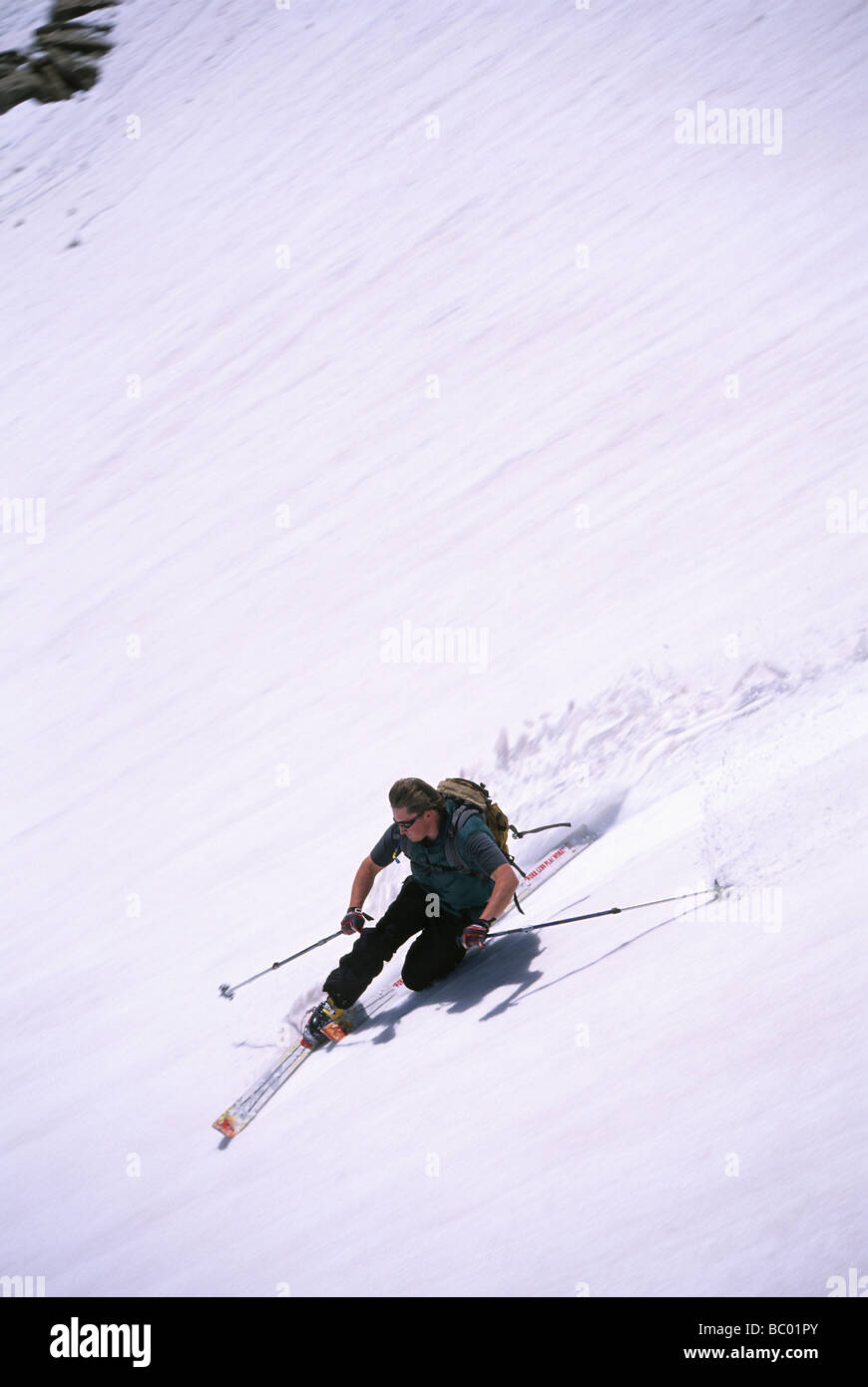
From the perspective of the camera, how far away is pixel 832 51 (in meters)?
14.5

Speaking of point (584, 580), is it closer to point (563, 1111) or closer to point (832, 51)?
point (563, 1111)

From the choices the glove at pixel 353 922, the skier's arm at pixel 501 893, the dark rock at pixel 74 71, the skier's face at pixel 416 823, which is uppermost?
the dark rock at pixel 74 71

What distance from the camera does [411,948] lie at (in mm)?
5887

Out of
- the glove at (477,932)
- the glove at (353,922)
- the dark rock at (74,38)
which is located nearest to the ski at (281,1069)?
the glove at (353,922)

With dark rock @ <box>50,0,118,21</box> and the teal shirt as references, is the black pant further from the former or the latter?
dark rock @ <box>50,0,118,21</box>

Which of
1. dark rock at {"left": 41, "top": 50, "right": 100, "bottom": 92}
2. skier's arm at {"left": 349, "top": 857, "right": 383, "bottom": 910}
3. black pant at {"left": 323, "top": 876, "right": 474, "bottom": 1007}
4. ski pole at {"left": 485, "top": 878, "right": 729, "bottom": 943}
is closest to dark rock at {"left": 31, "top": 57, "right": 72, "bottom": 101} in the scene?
dark rock at {"left": 41, "top": 50, "right": 100, "bottom": 92}

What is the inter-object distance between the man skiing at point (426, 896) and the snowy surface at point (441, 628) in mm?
242

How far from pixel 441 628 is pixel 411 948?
4.74 metres

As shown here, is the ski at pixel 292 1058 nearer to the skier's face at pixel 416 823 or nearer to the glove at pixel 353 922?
the glove at pixel 353 922

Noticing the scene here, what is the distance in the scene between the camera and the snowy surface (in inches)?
165

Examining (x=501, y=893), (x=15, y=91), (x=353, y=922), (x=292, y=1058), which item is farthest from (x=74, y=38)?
(x=501, y=893)

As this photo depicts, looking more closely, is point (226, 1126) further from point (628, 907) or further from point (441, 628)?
point (441, 628)

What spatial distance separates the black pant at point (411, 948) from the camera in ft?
18.6
